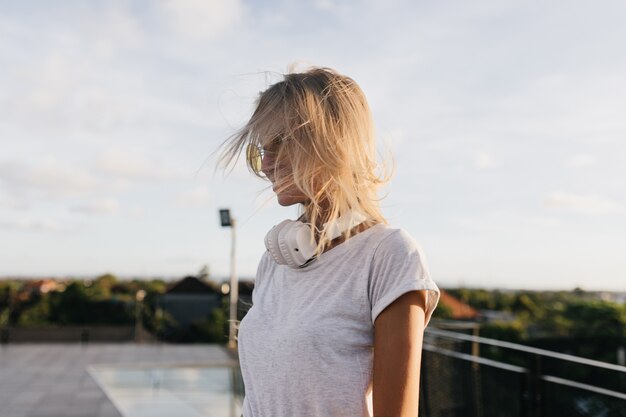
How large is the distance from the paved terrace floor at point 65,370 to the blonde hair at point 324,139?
22.0 feet

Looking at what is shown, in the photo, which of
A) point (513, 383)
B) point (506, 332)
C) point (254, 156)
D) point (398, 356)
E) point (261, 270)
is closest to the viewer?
point (398, 356)

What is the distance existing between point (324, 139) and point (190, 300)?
1208 centimetres

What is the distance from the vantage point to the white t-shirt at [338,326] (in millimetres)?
736

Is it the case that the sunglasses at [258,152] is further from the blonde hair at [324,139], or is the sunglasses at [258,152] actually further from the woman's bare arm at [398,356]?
the woman's bare arm at [398,356]

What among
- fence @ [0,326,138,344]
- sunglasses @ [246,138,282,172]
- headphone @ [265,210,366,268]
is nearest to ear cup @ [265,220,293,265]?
headphone @ [265,210,366,268]

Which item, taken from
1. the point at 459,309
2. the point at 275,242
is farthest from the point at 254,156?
the point at 459,309

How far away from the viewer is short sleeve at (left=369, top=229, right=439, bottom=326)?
71cm

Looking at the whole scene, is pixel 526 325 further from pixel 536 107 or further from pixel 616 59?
pixel 616 59

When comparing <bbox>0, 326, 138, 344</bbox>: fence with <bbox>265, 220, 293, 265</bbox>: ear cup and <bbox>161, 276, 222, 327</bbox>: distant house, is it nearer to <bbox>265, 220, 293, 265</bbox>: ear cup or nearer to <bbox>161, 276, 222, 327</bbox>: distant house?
<bbox>161, 276, 222, 327</bbox>: distant house

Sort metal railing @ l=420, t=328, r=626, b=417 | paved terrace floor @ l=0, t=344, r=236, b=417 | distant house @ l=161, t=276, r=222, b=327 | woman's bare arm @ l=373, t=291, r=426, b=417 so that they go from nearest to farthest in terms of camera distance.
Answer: woman's bare arm @ l=373, t=291, r=426, b=417
metal railing @ l=420, t=328, r=626, b=417
paved terrace floor @ l=0, t=344, r=236, b=417
distant house @ l=161, t=276, r=222, b=327

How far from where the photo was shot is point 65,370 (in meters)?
10.3

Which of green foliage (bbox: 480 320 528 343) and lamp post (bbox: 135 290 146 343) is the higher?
lamp post (bbox: 135 290 146 343)

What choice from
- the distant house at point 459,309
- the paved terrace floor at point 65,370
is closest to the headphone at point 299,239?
the paved terrace floor at point 65,370

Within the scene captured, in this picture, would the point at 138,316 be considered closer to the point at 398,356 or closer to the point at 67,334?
the point at 67,334
